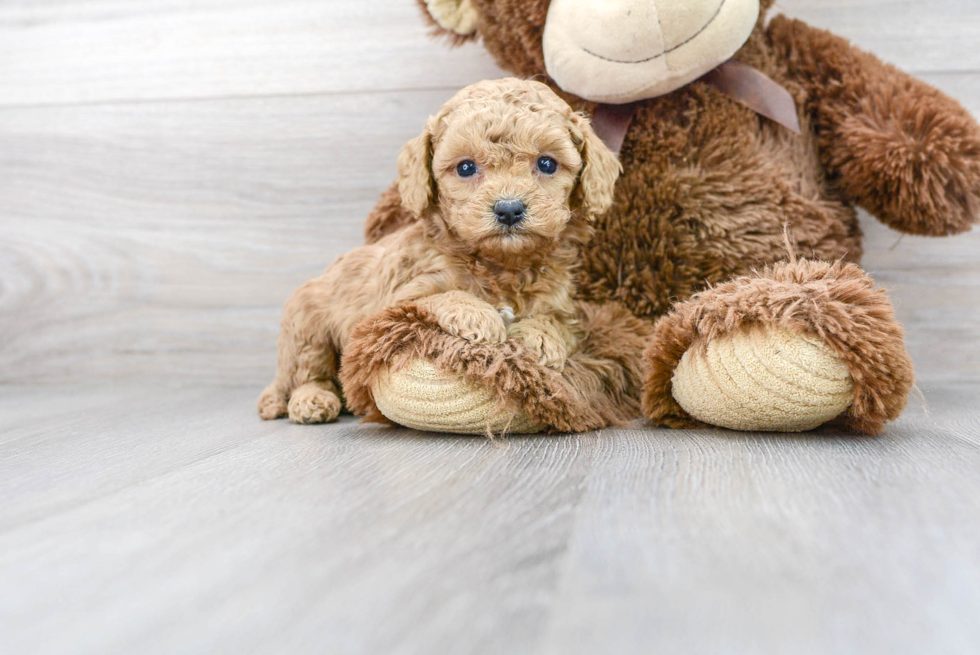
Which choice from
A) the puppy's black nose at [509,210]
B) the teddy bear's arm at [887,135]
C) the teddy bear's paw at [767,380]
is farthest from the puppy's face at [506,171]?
the teddy bear's arm at [887,135]

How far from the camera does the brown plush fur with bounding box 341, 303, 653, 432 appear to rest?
932 mm

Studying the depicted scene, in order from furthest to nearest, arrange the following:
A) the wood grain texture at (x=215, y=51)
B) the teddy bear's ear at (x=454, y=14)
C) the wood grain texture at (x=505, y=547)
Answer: the wood grain texture at (x=215, y=51) < the teddy bear's ear at (x=454, y=14) < the wood grain texture at (x=505, y=547)

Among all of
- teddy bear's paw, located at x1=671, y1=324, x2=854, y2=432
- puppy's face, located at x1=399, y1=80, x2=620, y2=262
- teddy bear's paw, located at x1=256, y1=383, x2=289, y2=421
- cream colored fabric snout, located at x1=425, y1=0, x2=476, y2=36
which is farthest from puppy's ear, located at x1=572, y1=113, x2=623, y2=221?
teddy bear's paw, located at x1=256, y1=383, x2=289, y2=421

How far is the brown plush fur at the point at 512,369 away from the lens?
3.06 ft

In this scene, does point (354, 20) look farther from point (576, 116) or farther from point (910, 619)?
point (910, 619)

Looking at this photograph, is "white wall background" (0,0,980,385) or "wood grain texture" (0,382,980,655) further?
"white wall background" (0,0,980,385)

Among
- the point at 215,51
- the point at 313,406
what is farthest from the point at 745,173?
the point at 215,51

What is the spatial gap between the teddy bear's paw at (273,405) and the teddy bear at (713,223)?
265 millimetres

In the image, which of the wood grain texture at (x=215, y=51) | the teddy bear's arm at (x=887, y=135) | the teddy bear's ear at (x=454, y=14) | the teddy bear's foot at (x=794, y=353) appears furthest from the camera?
the wood grain texture at (x=215, y=51)

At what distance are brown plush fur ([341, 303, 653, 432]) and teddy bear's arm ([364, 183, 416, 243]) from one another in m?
0.36

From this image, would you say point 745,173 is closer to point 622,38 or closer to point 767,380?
point 622,38

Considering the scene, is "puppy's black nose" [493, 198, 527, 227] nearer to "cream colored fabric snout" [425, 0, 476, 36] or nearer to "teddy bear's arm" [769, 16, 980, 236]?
"cream colored fabric snout" [425, 0, 476, 36]

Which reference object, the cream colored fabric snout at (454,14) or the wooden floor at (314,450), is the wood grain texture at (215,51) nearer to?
the wooden floor at (314,450)

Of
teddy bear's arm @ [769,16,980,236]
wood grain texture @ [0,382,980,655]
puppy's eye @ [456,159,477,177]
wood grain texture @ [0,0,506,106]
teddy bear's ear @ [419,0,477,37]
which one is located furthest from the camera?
wood grain texture @ [0,0,506,106]
